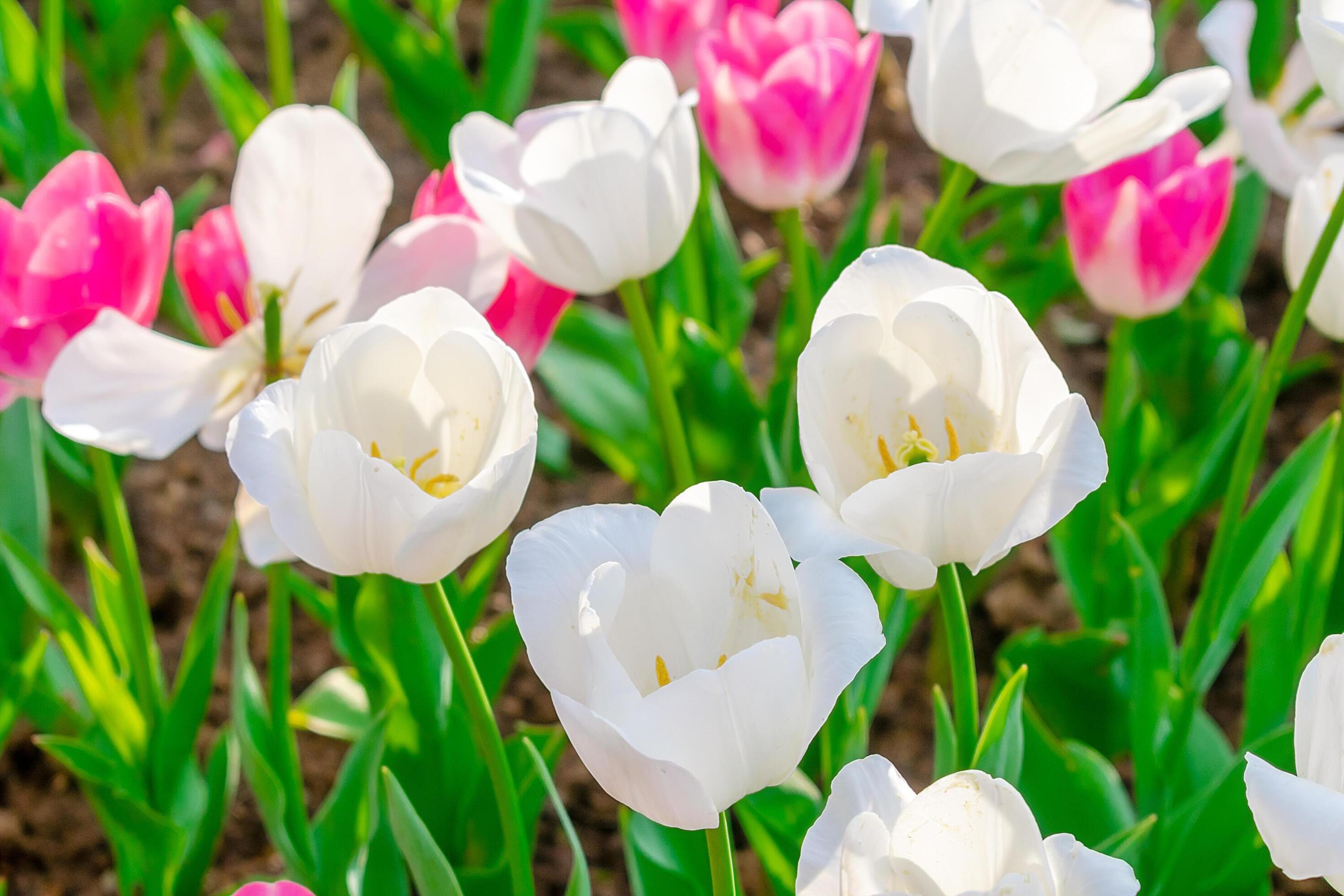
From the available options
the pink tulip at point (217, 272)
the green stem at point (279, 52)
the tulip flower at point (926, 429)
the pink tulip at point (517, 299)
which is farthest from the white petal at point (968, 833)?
the green stem at point (279, 52)

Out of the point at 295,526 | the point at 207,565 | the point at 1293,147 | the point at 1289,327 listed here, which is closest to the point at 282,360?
the point at 295,526

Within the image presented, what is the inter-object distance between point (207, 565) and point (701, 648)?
109 cm

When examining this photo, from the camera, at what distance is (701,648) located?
2.06 feet

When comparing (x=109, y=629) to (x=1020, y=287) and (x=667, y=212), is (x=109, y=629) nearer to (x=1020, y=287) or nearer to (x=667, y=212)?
(x=667, y=212)

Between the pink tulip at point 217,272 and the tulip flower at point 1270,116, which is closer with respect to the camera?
the pink tulip at point 217,272

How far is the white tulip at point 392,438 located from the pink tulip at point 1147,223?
1.89 feet

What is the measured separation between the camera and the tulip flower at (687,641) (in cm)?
53

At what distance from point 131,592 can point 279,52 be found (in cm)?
59

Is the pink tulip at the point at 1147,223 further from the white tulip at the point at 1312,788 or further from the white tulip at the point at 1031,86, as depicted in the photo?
the white tulip at the point at 1312,788

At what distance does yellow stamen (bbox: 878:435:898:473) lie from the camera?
0.71 metres

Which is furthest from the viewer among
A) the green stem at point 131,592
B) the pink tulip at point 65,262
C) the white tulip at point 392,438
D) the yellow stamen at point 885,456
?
the green stem at point 131,592

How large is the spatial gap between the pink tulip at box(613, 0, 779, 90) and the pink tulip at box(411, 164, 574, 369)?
15.9 inches

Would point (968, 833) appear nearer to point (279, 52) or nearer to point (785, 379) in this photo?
point (785, 379)

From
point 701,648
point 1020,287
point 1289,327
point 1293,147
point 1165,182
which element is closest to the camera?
point 701,648
